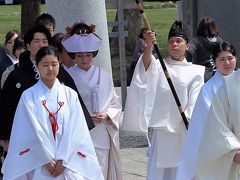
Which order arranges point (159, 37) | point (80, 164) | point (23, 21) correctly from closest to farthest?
point (80, 164)
point (23, 21)
point (159, 37)

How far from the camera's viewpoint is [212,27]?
8.19 metres

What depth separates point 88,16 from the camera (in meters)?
7.95

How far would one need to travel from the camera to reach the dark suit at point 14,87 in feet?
20.5

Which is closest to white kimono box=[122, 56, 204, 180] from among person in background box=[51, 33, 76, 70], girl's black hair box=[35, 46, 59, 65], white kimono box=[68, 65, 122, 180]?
white kimono box=[68, 65, 122, 180]

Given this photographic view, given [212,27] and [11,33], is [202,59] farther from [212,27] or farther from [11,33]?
[11,33]

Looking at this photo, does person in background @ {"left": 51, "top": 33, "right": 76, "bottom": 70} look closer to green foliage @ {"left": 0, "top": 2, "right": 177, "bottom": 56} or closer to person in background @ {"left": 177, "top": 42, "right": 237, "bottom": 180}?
person in background @ {"left": 177, "top": 42, "right": 237, "bottom": 180}

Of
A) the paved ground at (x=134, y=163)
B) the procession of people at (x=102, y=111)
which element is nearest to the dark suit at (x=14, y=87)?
the procession of people at (x=102, y=111)

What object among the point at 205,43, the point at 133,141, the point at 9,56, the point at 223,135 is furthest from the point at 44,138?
the point at 133,141

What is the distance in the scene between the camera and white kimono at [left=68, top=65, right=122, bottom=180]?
22.2 feet

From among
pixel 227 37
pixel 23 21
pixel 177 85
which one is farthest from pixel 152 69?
pixel 23 21

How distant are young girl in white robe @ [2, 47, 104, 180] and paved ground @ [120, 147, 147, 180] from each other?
2.49 meters

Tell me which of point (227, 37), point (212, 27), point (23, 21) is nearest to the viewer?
point (212, 27)

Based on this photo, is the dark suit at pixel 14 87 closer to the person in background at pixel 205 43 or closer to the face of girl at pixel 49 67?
the face of girl at pixel 49 67

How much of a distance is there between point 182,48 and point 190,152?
4.45 feet
